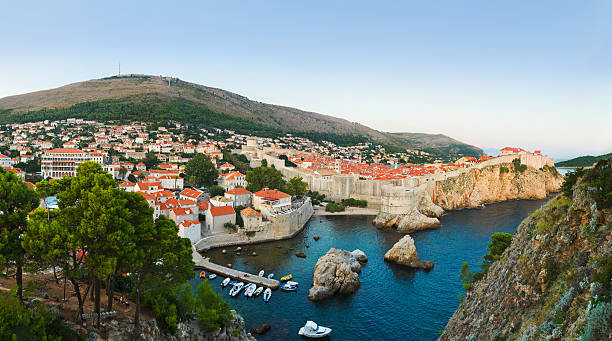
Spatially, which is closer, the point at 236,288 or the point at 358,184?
the point at 236,288

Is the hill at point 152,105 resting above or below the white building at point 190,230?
above

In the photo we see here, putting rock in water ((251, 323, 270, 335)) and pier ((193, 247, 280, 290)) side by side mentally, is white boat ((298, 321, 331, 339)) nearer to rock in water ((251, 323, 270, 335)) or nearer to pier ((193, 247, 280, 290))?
rock in water ((251, 323, 270, 335))

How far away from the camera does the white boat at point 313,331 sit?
13.9 metres

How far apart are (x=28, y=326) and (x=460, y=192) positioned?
145ft

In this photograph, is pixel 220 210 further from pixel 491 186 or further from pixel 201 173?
pixel 491 186

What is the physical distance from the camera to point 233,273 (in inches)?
774

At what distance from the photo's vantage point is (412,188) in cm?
3578

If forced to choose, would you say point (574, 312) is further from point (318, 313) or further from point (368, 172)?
point (368, 172)

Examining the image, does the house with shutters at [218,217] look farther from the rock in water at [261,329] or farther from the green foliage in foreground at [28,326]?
the green foliage in foreground at [28,326]

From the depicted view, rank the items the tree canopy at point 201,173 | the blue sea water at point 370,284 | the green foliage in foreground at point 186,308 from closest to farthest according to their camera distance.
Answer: the green foliage in foreground at point 186,308 < the blue sea water at point 370,284 < the tree canopy at point 201,173

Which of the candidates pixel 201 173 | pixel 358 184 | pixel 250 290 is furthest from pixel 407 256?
pixel 201 173

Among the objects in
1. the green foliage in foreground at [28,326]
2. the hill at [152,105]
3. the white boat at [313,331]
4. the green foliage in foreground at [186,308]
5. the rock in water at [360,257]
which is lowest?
the white boat at [313,331]

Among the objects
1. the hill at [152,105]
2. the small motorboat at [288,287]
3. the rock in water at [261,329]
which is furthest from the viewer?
the hill at [152,105]

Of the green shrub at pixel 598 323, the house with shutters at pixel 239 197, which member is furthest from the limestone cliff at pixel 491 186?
the green shrub at pixel 598 323
